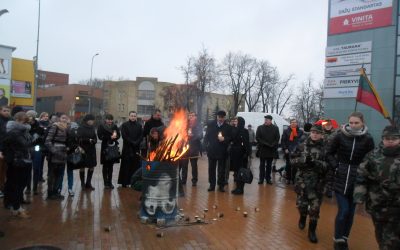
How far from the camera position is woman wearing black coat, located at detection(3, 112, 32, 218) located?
7.17 metres

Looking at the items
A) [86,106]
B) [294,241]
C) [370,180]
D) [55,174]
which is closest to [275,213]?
[294,241]

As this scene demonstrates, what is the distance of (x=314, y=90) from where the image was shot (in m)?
60.2

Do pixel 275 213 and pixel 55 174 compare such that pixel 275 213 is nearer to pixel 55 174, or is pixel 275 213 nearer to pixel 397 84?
pixel 55 174

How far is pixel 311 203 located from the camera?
21.3 ft

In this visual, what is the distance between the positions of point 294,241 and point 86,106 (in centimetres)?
7988

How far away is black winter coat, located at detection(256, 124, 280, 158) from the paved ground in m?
2.65

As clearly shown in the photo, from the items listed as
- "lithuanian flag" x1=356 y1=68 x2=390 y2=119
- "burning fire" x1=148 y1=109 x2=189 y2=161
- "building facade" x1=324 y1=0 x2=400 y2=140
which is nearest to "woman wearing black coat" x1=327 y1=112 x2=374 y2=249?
"burning fire" x1=148 y1=109 x2=189 y2=161

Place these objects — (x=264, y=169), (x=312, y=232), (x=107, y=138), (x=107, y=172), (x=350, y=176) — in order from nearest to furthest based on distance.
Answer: (x=350, y=176), (x=312, y=232), (x=107, y=138), (x=107, y=172), (x=264, y=169)

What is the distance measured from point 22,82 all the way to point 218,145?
1628 inches

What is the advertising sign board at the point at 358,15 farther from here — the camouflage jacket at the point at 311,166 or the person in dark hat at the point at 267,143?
the camouflage jacket at the point at 311,166

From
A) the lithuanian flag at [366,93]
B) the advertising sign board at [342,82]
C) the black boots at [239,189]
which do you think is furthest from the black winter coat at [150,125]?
the advertising sign board at [342,82]

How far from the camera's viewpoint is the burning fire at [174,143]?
23.6 ft

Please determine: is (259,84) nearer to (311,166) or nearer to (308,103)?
(308,103)

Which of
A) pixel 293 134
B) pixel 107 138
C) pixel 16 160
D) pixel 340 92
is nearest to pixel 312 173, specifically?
pixel 16 160
